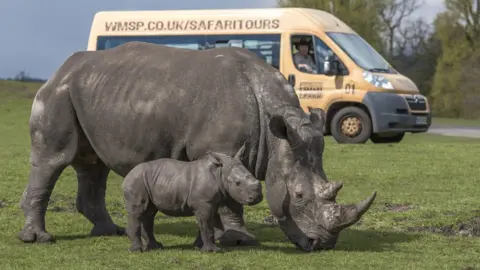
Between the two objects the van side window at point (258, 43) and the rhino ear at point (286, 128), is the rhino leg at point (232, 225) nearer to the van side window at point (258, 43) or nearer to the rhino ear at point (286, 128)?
the rhino ear at point (286, 128)

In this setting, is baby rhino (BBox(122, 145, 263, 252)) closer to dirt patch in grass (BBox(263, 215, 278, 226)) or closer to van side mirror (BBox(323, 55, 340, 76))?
dirt patch in grass (BBox(263, 215, 278, 226))

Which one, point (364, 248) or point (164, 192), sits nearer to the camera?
point (164, 192)

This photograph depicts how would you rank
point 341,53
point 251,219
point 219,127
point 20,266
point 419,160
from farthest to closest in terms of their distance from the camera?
point 341,53 → point 419,160 → point 251,219 → point 219,127 → point 20,266

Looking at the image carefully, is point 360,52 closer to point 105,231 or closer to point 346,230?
point 346,230

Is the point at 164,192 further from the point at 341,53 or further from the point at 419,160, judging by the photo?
the point at 341,53

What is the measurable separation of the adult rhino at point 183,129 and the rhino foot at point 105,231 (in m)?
0.02

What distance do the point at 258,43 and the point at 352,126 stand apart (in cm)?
288

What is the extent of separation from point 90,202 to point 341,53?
13854 millimetres

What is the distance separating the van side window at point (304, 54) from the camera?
947 inches

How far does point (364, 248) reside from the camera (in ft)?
30.5

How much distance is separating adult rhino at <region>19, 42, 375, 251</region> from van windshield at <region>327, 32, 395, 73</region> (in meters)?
14.1

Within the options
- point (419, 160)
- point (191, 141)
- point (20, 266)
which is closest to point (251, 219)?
point (191, 141)

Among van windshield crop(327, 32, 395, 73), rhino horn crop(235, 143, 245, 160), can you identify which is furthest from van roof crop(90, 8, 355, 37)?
rhino horn crop(235, 143, 245, 160)

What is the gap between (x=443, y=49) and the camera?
197 ft
